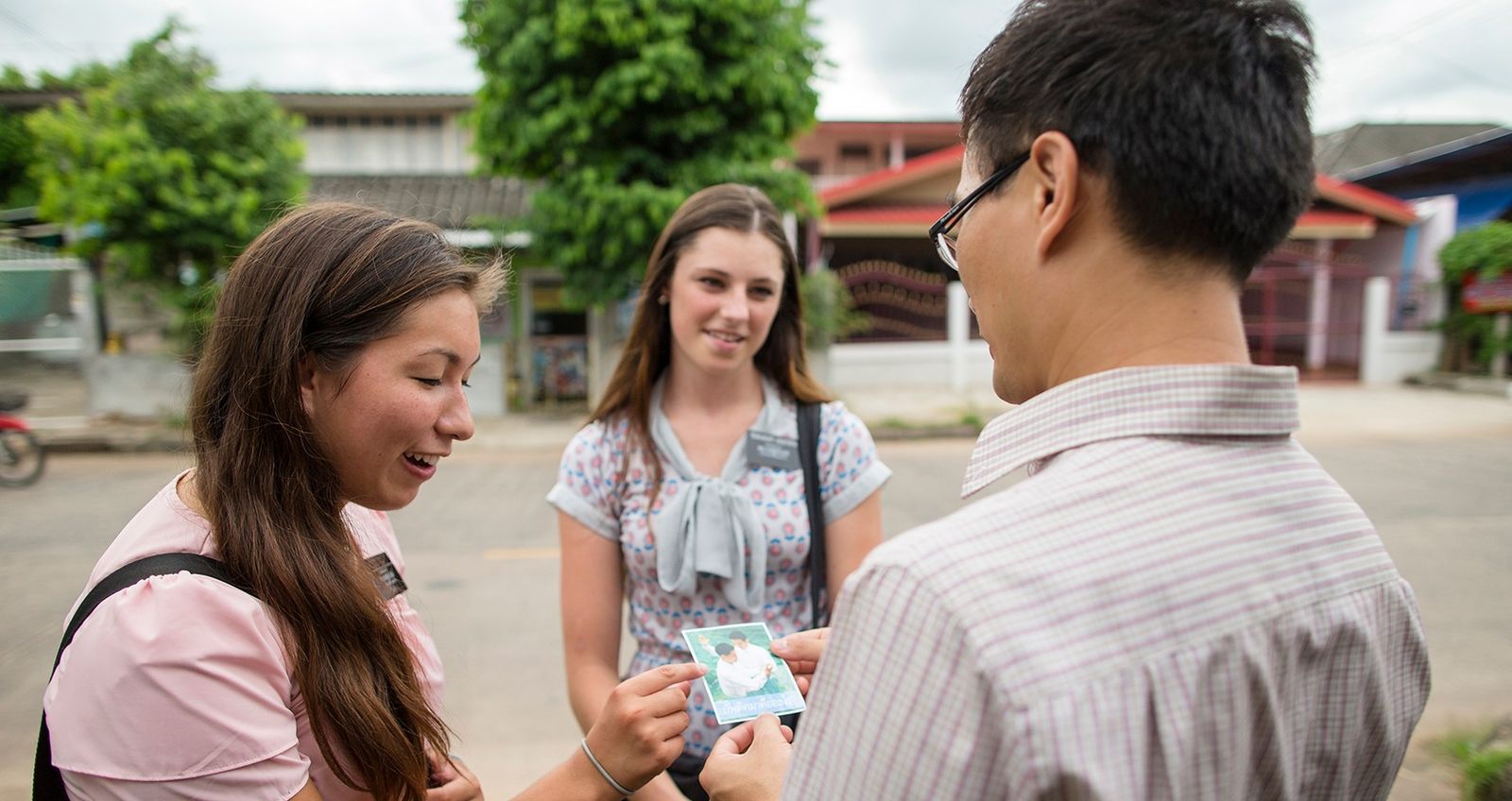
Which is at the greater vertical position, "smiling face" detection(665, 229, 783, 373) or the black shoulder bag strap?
"smiling face" detection(665, 229, 783, 373)

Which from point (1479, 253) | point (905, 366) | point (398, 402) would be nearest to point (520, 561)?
point (398, 402)

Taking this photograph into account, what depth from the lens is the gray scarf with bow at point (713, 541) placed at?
5.90ft

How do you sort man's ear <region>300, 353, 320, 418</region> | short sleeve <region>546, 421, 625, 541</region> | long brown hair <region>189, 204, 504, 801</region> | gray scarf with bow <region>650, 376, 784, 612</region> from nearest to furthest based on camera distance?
long brown hair <region>189, 204, 504, 801</region>, man's ear <region>300, 353, 320, 418</region>, gray scarf with bow <region>650, 376, 784, 612</region>, short sleeve <region>546, 421, 625, 541</region>

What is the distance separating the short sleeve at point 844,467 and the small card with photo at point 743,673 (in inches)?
17.1

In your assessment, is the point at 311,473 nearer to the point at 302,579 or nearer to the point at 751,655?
the point at 302,579

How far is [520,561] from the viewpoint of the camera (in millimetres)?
5480

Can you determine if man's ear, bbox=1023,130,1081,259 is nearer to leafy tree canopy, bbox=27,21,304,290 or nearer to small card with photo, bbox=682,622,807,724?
small card with photo, bbox=682,622,807,724

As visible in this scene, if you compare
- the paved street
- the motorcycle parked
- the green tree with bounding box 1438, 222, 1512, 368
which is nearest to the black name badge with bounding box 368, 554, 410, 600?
the paved street

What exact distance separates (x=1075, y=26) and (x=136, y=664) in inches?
47.4

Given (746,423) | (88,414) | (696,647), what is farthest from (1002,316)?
(88,414)

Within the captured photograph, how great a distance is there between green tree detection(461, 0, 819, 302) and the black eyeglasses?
7777 mm

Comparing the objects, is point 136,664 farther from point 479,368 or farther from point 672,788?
point 479,368

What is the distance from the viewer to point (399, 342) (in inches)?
51.3

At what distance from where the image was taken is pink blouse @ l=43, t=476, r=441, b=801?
0.96m
